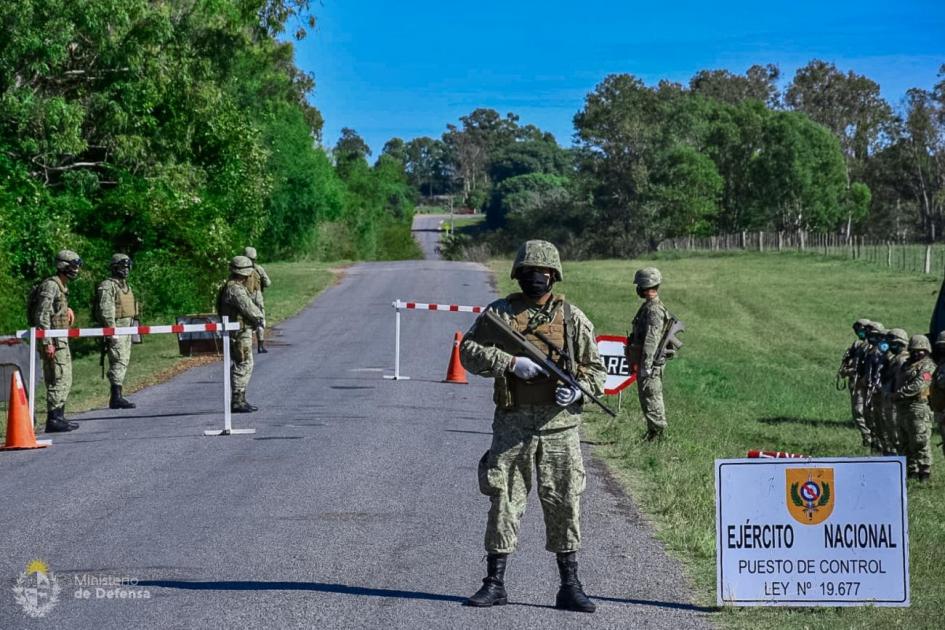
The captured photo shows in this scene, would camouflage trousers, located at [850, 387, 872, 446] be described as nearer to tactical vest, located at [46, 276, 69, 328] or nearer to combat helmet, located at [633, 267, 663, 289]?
combat helmet, located at [633, 267, 663, 289]

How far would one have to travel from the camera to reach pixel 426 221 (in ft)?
525

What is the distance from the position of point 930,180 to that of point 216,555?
94774 millimetres

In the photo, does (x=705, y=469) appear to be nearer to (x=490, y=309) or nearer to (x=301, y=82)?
(x=490, y=309)

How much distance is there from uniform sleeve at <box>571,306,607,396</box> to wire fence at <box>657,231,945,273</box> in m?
54.0

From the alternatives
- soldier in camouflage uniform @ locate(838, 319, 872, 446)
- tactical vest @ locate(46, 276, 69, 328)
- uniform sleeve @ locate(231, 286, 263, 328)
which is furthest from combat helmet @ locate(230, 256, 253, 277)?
soldier in camouflage uniform @ locate(838, 319, 872, 446)

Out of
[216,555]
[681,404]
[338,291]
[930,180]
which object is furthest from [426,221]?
[216,555]

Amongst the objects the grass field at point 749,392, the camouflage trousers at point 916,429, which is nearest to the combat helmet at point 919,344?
the camouflage trousers at point 916,429

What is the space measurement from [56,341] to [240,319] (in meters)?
2.18

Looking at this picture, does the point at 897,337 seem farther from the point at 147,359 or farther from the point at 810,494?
the point at 147,359

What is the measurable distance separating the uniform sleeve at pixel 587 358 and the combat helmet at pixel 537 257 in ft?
1.12

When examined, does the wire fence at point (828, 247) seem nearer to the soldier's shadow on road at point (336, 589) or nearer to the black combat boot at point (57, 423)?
the black combat boot at point (57, 423)

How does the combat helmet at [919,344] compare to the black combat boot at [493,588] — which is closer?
the black combat boot at [493,588]

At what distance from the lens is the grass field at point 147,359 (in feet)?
60.6

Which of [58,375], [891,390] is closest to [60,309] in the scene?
[58,375]
